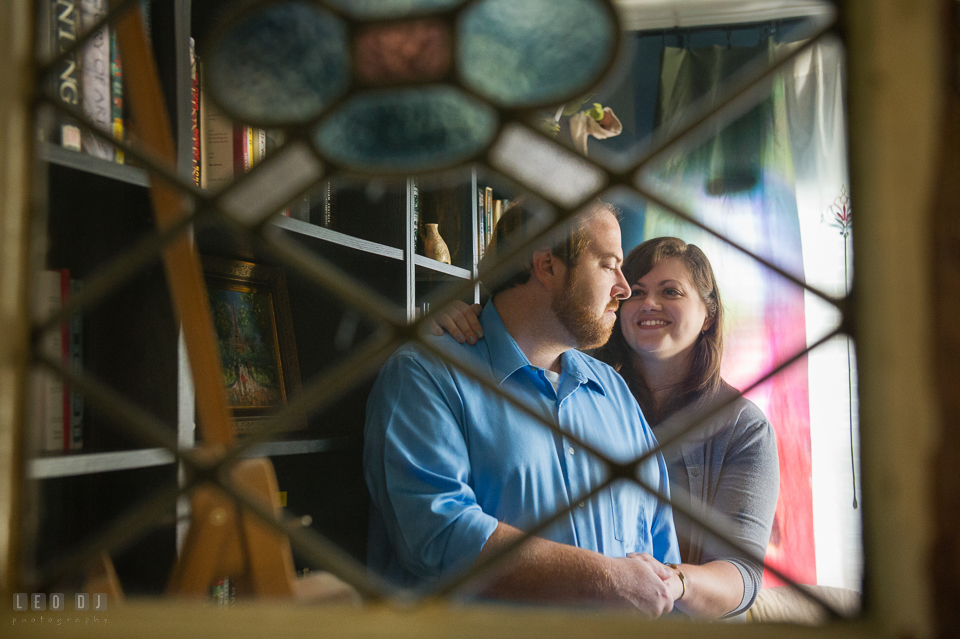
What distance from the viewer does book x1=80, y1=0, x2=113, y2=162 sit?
873 millimetres

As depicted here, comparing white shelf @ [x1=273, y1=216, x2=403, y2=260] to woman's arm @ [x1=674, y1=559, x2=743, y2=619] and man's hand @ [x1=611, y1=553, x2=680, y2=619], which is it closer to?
man's hand @ [x1=611, y1=553, x2=680, y2=619]

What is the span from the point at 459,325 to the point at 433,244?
48 cm

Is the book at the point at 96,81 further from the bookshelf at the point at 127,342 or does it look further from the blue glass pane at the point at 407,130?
the blue glass pane at the point at 407,130

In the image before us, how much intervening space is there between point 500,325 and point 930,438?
1274 mm

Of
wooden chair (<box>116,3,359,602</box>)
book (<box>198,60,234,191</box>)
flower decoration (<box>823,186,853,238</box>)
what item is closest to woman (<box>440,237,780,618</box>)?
flower decoration (<box>823,186,853,238</box>)

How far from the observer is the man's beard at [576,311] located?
5.15ft


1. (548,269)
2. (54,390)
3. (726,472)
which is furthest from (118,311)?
(726,472)

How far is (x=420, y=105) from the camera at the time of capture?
32 cm

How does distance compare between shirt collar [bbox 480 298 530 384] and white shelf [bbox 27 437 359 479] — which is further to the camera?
shirt collar [bbox 480 298 530 384]

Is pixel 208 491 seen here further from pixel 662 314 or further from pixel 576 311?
pixel 662 314

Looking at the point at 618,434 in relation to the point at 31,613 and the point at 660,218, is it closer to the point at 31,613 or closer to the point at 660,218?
the point at 660,218

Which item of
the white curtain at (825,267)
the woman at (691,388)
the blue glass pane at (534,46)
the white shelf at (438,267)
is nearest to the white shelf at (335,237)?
the white shelf at (438,267)

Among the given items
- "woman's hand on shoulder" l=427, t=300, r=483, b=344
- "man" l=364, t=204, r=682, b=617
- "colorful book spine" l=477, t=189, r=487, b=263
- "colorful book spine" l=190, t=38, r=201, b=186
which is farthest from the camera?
"colorful book spine" l=477, t=189, r=487, b=263

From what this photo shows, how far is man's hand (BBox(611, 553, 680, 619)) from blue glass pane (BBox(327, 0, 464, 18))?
1.17 m
